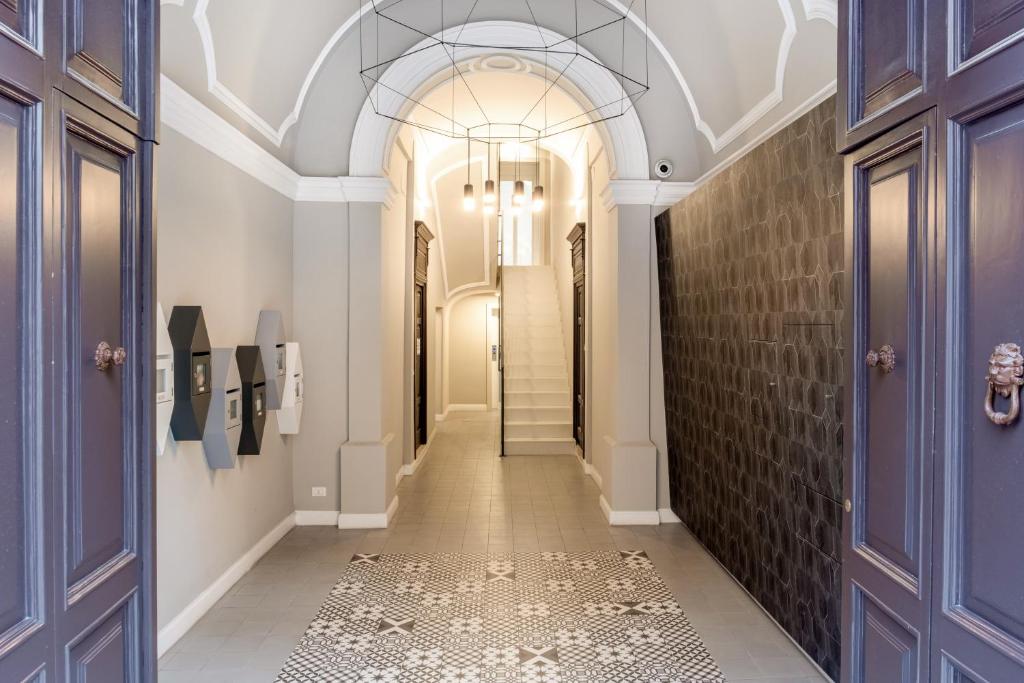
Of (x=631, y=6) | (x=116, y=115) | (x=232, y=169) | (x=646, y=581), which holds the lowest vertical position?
(x=646, y=581)

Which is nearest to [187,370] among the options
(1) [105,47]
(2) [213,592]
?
(2) [213,592]

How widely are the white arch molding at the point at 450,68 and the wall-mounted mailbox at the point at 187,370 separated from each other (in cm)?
251

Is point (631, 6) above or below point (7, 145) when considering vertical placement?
above

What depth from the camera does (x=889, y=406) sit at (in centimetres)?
178

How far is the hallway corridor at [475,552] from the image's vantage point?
3.39m

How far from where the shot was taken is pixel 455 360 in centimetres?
1459

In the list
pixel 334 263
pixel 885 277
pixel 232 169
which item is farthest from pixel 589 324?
pixel 885 277

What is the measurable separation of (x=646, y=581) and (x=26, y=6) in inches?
172

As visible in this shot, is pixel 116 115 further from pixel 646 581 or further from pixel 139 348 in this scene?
pixel 646 581

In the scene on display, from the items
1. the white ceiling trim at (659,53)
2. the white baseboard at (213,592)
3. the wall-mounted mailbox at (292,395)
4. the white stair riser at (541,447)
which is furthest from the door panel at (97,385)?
the white stair riser at (541,447)

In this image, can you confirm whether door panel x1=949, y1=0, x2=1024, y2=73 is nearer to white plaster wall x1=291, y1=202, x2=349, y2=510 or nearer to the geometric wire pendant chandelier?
the geometric wire pendant chandelier

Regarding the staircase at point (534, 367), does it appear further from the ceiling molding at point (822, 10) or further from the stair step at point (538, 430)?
the ceiling molding at point (822, 10)

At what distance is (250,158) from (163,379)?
6.32 feet

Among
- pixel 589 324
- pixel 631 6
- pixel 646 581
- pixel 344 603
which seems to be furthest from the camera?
pixel 589 324
